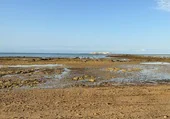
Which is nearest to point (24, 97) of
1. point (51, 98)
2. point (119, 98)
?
point (51, 98)

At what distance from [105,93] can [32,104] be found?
418 centimetres

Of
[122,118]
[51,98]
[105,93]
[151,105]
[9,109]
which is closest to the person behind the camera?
[122,118]

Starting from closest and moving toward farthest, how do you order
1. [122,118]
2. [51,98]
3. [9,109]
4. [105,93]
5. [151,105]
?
[122,118], [9,109], [151,105], [51,98], [105,93]

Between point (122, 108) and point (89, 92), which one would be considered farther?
point (89, 92)

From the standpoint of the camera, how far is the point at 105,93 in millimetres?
13258

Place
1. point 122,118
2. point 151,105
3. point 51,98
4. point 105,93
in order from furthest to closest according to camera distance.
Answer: point 105,93 < point 51,98 < point 151,105 < point 122,118

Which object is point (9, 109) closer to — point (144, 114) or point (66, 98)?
point (66, 98)

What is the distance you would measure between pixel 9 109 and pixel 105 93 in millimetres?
5296

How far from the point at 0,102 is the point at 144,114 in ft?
19.8

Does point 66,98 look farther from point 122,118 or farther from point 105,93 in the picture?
point 122,118

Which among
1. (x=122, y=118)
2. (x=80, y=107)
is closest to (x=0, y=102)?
(x=80, y=107)

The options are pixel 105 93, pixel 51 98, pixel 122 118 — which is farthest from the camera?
pixel 105 93

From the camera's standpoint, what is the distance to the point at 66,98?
466 inches

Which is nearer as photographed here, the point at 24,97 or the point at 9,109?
the point at 9,109
